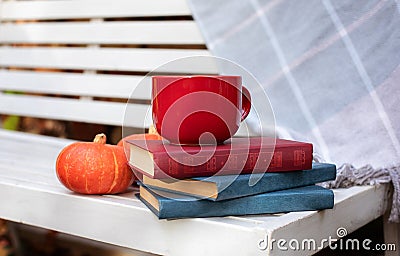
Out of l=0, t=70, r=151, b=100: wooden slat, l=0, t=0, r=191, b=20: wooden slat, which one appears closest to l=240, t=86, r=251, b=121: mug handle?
l=0, t=70, r=151, b=100: wooden slat

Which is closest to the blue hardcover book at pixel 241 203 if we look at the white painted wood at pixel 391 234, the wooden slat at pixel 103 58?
the white painted wood at pixel 391 234

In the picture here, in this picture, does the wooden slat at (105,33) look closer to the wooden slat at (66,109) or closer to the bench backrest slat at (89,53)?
the bench backrest slat at (89,53)

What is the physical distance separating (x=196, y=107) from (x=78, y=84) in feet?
2.90

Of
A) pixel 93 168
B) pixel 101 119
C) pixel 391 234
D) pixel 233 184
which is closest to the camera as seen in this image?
pixel 233 184

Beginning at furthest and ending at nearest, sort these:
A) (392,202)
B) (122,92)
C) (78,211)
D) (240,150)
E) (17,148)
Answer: (122,92) < (17,148) < (392,202) < (78,211) < (240,150)

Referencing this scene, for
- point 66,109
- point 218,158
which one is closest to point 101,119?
point 66,109

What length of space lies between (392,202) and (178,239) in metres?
0.44

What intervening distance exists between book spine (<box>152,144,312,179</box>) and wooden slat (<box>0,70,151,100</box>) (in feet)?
1.98

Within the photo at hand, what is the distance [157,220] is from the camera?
83cm

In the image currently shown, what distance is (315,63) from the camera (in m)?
1.22

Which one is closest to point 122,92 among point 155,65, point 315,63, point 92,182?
point 155,65

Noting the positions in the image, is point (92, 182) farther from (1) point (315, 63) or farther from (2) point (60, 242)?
(2) point (60, 242)

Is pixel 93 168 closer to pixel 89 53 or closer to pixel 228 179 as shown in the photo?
pixel 228 179

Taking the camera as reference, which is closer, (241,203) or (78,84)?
(241,203)
